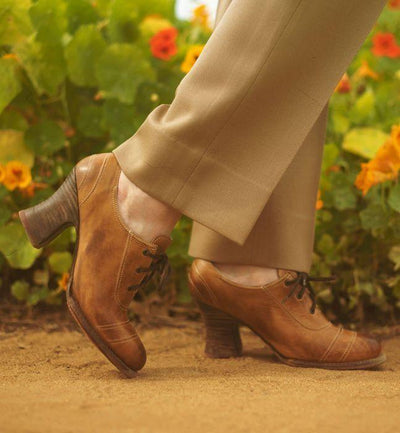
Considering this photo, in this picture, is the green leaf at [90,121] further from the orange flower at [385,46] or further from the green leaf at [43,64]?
the orange flower at [385,46]

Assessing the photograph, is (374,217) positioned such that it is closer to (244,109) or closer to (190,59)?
(190,59)

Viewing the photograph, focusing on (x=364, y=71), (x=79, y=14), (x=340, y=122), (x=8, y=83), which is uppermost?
(x=364, y=71)

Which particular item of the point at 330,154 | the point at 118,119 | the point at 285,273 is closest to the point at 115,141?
the point at 118,119

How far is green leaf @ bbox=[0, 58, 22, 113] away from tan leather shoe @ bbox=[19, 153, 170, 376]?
64 cm

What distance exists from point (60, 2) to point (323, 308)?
1.13 metres

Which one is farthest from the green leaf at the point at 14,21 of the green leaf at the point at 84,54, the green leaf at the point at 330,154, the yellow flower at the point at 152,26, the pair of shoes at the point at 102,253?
the green leaf at the point at 330,154

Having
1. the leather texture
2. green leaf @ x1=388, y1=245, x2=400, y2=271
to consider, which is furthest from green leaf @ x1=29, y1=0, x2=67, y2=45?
green leaf @ x1=388, y1=245, x2=400, y2=271

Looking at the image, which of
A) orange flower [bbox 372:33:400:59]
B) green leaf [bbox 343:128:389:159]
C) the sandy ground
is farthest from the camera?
orange flower [bbox 372:33:400:59]

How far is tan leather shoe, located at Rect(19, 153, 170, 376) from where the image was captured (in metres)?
1.21

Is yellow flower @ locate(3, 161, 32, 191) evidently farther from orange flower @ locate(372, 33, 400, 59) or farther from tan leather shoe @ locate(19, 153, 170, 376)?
orange flower @ locate(372, 33, 400, 59)

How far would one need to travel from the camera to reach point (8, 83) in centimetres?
179

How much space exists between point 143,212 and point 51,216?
0.17 metres

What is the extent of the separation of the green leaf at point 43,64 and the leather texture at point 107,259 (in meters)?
0.69

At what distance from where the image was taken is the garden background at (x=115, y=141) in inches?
71.6
